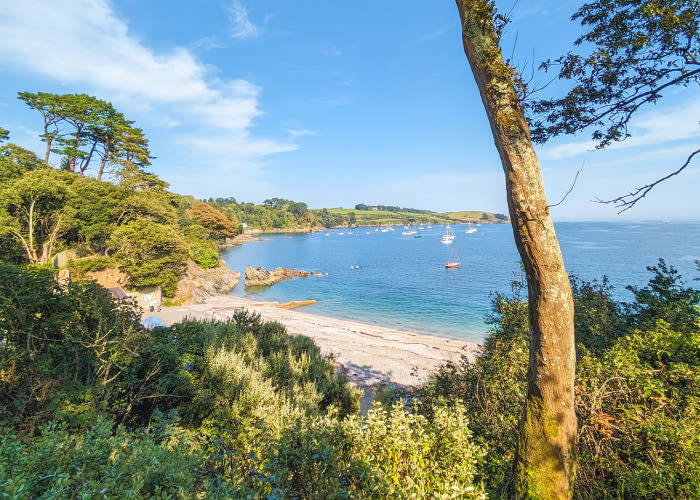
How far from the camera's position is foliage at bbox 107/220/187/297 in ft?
81.0

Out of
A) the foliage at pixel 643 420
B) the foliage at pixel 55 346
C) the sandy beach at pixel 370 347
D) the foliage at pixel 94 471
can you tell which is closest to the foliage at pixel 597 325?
the foliage at pixel 643 420

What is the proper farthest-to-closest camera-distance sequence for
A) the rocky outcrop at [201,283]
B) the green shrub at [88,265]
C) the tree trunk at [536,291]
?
1. the rocky outcrop at [201,283]
2. the green shrub at [88,265]
3. the tree trunk at [536,291]

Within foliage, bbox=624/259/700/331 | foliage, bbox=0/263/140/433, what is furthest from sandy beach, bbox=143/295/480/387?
foliage, bbox=0/263/140/433

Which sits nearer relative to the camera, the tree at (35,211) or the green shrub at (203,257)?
the tree at (35,211)

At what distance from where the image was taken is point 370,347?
55.4 ft

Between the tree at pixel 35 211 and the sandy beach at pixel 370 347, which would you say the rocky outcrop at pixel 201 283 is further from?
the tree at pixel 35 211

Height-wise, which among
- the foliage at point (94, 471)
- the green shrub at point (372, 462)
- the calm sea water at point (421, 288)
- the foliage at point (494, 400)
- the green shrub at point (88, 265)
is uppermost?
the foliage at point (94, 471)

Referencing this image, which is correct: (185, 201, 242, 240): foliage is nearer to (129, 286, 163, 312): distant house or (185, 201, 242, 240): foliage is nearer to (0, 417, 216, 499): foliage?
(129, 286, 163, 312): distant house

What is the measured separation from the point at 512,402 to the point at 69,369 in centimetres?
603

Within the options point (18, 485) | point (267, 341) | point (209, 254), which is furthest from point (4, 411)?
point (209, 254)

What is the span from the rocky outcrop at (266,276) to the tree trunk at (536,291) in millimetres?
41128

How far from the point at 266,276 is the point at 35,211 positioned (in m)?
25.3

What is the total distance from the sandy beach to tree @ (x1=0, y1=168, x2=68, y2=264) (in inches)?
413

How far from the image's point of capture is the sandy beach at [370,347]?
12.5 meters
